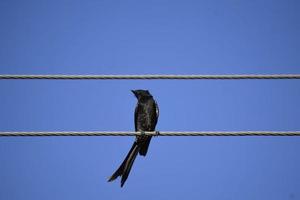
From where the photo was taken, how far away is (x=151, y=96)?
766cm

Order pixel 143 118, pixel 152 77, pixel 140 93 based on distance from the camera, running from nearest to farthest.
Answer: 1. pixel 152 77
2. pixel 143 118
3. pixel 140 93

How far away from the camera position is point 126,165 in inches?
239

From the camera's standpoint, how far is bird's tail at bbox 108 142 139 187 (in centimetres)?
570

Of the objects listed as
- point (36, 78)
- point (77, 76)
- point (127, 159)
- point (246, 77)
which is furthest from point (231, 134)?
point (127, 159)

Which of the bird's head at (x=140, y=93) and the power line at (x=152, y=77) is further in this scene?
the bird's head at (x=140, y=93)

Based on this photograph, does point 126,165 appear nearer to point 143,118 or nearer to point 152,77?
point 143,118

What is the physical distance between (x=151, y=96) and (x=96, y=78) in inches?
124

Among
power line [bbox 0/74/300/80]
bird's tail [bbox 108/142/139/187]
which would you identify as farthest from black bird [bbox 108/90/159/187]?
power line [bbox 0/74/300/80]

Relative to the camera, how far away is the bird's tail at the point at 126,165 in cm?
570

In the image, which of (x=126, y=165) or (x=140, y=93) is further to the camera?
(x=140, y=93)

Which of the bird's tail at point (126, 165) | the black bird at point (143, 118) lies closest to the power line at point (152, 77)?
the bird's tail at point (126, 165)

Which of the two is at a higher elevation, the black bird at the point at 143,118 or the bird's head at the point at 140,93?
the bird's head at the point at 140,93

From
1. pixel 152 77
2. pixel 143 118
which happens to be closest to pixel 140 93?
pixel 143 118

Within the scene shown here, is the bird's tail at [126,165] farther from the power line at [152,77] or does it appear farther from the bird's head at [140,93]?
the power line at [152,77]
